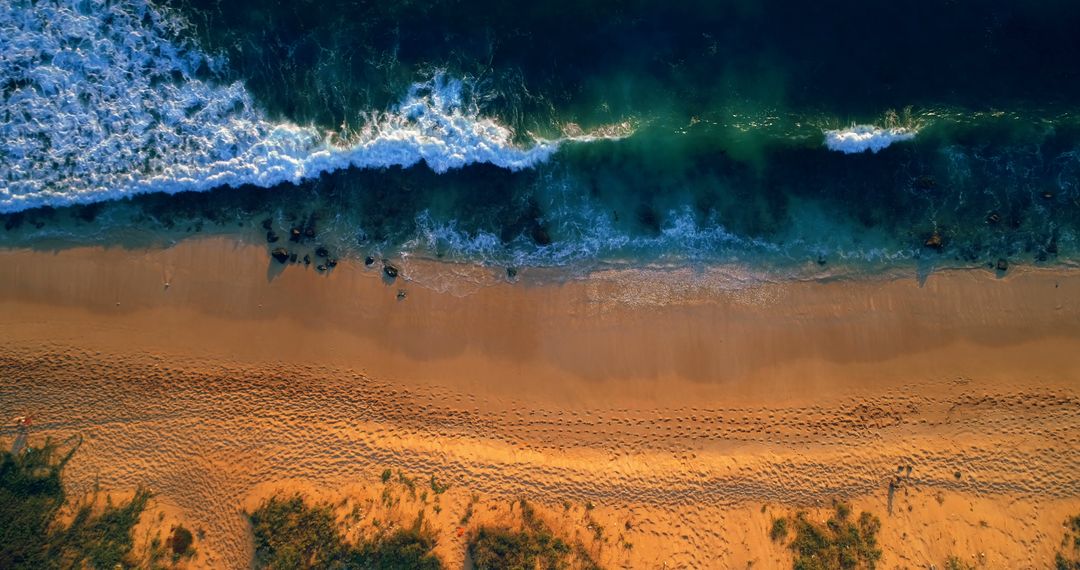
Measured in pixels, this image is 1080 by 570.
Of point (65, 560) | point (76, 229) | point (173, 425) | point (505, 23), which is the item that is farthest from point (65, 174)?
point (505, 23)

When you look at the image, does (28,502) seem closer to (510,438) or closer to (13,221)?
(13,221)

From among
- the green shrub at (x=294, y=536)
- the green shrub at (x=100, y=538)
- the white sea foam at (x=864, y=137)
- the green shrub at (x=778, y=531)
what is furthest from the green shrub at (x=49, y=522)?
the white sea foam at (x=864, y=137)

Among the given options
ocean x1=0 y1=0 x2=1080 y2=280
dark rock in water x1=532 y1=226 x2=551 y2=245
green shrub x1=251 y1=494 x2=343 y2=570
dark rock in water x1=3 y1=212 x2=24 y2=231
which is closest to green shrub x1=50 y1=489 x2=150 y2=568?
green shrub x1=251 y1=494 x2=343 y2=570

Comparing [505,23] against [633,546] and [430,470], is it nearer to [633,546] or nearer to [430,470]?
[430,470]

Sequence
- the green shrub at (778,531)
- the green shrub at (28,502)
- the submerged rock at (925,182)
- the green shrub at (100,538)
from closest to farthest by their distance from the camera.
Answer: the green shrub at (28,502) < the green shrub at (100,538) < the green shrub at (778,531) < the submerged rock at (925,182)

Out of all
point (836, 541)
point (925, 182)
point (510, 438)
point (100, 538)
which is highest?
point (925, 182)

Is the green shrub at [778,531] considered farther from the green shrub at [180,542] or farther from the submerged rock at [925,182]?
the green shrub at [180,542]

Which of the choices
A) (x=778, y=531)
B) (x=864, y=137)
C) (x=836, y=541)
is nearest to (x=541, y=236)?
(x=864, y=137)
